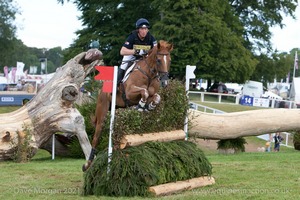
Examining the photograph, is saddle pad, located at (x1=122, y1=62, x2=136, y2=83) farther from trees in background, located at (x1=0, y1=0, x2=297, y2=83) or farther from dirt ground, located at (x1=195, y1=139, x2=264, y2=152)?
trees in background, located at (x1=0, y1=0, x2=297, y2=83)

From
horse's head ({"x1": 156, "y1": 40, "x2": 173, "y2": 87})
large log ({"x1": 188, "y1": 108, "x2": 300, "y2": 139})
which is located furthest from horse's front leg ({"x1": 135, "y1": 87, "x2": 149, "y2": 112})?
large log ({"x1": 188, "y1": 108, "x2": 300, "y2": 139})

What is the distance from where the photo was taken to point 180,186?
22.1ft

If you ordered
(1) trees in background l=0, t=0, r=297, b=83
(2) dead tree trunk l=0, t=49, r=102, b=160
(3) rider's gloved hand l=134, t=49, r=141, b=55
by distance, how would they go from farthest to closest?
(1) trees in background l=0, t=0, r=297, b=83 < (2) dead tree trunk l=0, t=49, r=102, b=160 < (3) rider's gloved hand l=134, t=49, r=141, b=55

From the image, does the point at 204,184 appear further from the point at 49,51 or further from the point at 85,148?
the point at 49,51

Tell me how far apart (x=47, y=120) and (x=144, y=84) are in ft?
14.5

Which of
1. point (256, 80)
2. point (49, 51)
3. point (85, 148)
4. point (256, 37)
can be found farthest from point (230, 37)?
point (49, 51)

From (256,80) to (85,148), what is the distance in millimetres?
40405

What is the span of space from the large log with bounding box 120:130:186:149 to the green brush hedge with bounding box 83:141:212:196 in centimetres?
7

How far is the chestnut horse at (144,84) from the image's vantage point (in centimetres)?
680

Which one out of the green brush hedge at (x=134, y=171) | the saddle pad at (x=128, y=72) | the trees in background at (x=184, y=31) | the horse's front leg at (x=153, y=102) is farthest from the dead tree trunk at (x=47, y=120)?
the trees in background at (x=184, y=31)

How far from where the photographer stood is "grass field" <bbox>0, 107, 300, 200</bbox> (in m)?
6.32

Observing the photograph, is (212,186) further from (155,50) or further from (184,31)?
(184,31)

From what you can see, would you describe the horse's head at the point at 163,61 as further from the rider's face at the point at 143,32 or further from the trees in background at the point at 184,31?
the trees in background at the point at 184,31

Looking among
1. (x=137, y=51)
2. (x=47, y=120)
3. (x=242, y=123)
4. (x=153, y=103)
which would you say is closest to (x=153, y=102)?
(x=153, y=103)
